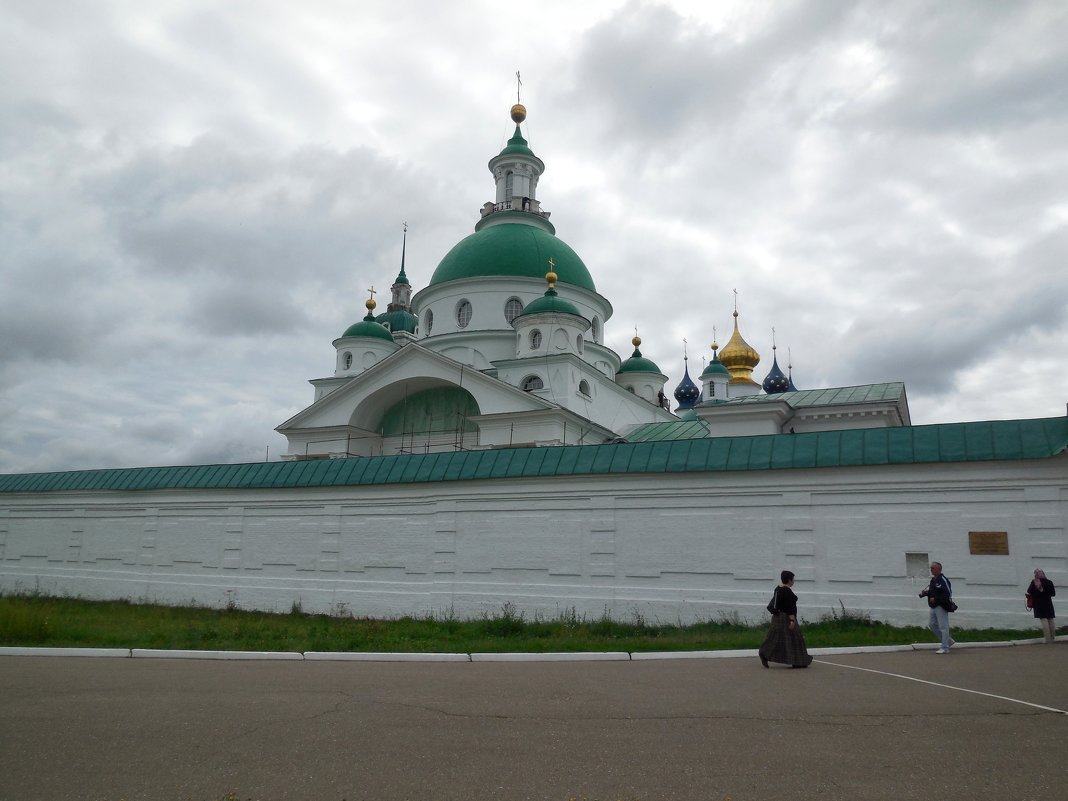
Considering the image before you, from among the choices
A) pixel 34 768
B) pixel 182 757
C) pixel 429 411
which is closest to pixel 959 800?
pixel 182 757

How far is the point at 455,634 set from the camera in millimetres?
12406

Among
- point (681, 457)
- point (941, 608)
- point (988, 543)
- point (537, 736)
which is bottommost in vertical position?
point (537, 736)

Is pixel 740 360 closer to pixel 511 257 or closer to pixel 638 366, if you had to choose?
pixel 638 366

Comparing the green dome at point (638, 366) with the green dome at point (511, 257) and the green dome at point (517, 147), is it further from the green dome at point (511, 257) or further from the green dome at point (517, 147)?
the green dome at point (517, 147)

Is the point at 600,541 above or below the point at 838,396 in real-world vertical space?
below

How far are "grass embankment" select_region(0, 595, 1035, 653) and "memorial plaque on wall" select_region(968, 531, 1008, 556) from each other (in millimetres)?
1150

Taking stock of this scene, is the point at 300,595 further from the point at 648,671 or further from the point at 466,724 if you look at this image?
the point at 466,724

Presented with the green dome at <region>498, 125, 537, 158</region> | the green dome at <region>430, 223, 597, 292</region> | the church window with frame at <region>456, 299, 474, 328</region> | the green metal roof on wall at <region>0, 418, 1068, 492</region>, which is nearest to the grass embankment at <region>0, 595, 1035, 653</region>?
the green metal roof on wall at <region>0, 418, 1068, 492</region>

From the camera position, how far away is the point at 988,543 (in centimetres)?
1216

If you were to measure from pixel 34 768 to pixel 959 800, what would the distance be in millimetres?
4821

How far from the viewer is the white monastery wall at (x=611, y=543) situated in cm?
1230

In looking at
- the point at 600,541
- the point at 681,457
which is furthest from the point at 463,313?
the point at 681,457

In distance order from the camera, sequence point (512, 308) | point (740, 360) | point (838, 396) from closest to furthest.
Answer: point (838, 396), point (512, 308), point (740, 360)

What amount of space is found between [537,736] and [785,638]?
13.3ft
